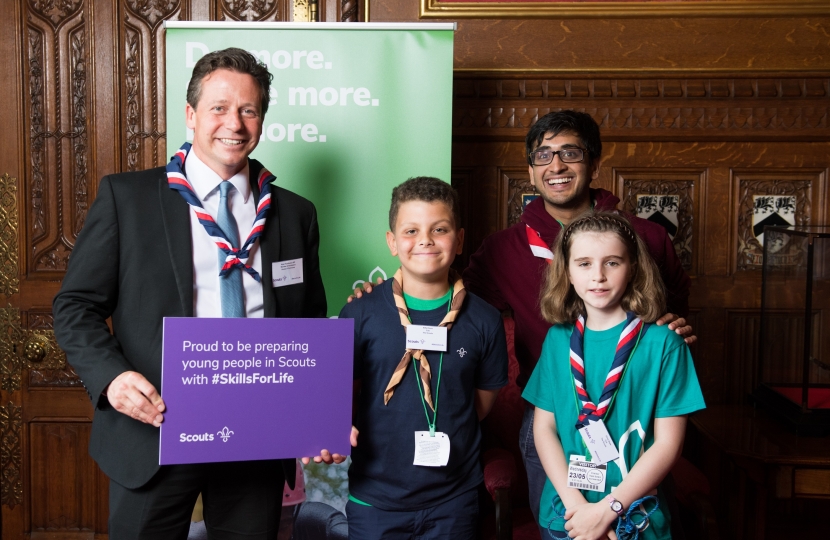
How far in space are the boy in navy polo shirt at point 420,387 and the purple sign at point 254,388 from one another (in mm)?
196

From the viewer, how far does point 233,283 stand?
1969 millimetres

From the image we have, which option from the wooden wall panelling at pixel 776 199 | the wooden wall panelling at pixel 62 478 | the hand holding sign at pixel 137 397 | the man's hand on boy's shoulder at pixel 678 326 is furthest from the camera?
the wooden wall panelling at pixel 62 478

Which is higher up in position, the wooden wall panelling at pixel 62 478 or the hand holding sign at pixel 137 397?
the hand holding sign at pixel 137 397

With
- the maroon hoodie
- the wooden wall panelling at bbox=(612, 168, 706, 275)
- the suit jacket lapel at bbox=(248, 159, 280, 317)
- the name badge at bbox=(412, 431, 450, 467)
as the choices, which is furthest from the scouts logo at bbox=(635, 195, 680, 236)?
the suit jacket lapel at bbox=(248, 159, 280, 317)

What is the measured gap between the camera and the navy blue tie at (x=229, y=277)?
195 cm

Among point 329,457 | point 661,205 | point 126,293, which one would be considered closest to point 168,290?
point 126,293

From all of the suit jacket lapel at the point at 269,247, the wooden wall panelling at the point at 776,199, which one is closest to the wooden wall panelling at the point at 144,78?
the suit jacket lapel at the point at 269,247

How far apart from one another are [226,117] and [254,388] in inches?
31.3

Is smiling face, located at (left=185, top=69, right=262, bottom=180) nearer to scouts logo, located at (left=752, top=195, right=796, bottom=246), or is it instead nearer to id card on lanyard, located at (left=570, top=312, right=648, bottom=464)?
id card on lanyard, located at (left=570, top=312, right=648, bottom=464)

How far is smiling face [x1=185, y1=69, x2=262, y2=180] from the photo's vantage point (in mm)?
1983

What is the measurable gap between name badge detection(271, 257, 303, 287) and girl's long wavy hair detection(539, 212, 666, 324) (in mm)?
786

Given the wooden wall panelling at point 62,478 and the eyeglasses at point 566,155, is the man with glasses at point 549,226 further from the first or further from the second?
the wooden wall panelling at point 62,478

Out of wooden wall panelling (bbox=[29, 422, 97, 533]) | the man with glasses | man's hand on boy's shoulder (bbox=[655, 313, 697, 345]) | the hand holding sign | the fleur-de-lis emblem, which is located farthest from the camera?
wooden wall panelling (bbox=[29, 422, 97, 533])

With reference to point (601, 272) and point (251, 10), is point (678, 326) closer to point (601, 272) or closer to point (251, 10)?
point (601, 272)
